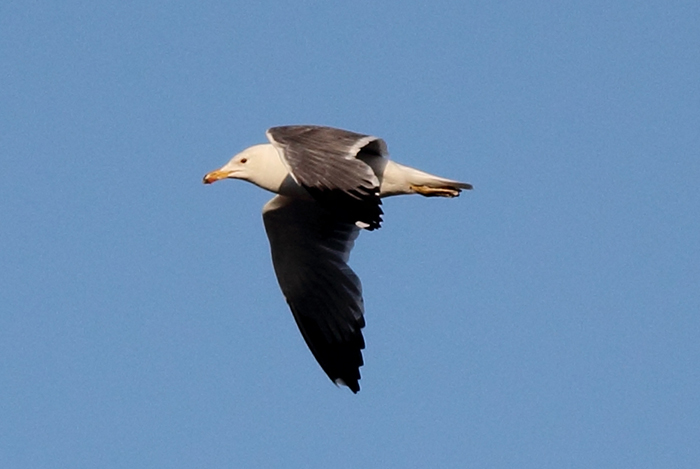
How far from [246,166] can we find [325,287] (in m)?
1.85

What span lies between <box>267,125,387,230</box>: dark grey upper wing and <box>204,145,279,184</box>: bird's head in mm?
963

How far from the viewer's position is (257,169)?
12117 millimetres

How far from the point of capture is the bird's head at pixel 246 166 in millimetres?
12117

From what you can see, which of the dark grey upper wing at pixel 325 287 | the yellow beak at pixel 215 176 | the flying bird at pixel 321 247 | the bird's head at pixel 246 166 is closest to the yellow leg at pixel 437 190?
the flying bird at pixel 321 247

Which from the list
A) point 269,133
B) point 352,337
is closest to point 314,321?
point 352,337

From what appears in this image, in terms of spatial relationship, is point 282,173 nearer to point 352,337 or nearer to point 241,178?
point 241,178

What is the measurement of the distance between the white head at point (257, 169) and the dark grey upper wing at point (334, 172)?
3.09ft

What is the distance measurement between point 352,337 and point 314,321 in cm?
40

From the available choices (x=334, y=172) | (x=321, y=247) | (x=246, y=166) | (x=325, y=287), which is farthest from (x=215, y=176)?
(x=334, y=172)

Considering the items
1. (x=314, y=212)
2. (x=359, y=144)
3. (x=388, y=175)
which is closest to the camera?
(x=359, y=144)

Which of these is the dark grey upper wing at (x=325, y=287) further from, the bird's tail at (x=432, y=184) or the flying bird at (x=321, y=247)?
the bird's tail at (x=432, y=184)

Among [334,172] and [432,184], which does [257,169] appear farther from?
[334,172]

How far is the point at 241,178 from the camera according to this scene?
12.2 metres

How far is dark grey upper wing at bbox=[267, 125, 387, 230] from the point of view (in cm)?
1027
